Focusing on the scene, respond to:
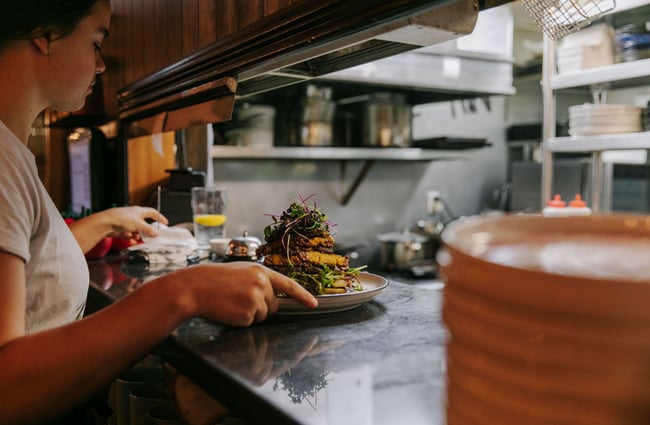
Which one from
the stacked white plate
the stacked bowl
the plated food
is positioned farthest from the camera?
the stacked white plate

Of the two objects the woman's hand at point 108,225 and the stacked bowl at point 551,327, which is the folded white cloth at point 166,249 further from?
the stacked bowl at point 551,327

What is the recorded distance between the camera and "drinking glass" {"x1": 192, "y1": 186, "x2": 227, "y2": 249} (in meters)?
2.74

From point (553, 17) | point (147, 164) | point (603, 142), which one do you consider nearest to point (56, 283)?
point (553, 17)

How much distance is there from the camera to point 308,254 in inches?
59.1

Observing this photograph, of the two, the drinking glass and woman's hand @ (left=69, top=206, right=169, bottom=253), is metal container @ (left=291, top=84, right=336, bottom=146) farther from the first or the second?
woman's hand @ (left=69, top=206, right=169, bottom=253)

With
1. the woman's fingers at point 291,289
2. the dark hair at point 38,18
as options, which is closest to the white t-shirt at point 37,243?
the dark hair at point 38,18

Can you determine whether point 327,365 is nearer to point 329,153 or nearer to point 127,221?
point 127,221

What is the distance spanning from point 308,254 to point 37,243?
25.0 inches

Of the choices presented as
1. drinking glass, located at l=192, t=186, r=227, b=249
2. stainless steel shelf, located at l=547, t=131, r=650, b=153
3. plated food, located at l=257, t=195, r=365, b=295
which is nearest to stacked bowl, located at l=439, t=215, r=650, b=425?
plated food, located at l=257, t=195, r=365, b=295

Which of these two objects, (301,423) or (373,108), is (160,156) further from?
(301,423)

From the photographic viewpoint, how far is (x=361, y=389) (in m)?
0.93

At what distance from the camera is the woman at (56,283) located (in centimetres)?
99

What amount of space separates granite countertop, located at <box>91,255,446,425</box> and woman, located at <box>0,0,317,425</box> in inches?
3.3

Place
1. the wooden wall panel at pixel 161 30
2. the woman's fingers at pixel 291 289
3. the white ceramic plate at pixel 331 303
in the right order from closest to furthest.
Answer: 1. the woman's fingers at pixel 291 289
2. the white ceramic plate at pixel 331 303
3. the wooden wall panel at pixel 161 30
